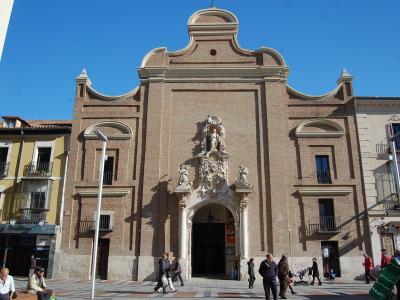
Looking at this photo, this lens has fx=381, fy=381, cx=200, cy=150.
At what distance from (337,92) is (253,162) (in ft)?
25.4

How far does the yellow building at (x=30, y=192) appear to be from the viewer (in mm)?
23469

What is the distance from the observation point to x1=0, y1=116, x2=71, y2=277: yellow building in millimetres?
23469

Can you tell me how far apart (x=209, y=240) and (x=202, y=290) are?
7.75m

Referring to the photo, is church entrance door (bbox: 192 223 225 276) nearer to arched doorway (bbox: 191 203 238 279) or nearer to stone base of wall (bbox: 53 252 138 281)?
arched doorway (bbox: 191 203 238 279)

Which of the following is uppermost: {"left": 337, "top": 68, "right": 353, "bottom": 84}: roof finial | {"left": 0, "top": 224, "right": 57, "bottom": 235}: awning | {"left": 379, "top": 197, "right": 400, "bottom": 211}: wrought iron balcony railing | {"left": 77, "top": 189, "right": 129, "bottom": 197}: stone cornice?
{"left": 337, "top": 68, "right": 353, "bottom": 84}: roof finial

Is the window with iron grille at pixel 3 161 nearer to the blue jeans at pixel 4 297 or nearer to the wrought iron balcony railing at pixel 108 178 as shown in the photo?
the wrought iron balcony railing at pixel 108 178

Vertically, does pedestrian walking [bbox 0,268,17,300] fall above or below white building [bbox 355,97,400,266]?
below

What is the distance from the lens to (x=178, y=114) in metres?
25.6

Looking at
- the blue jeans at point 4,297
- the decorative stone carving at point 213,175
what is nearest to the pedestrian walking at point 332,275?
the decorative stone carving at point 213,175

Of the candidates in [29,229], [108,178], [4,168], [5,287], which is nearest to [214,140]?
[108,178]

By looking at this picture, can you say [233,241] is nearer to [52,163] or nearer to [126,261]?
[126,261]

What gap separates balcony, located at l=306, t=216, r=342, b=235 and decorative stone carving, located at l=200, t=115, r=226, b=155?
6.94 m

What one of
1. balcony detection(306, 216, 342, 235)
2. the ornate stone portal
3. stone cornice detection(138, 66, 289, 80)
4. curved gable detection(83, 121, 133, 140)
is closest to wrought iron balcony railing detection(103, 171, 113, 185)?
curved gable detection(83, 121, 133, 140)

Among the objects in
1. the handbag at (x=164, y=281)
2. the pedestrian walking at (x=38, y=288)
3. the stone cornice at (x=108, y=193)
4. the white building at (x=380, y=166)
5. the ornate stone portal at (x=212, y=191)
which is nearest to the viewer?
the pedestrian walking at (x=38, y=288)
